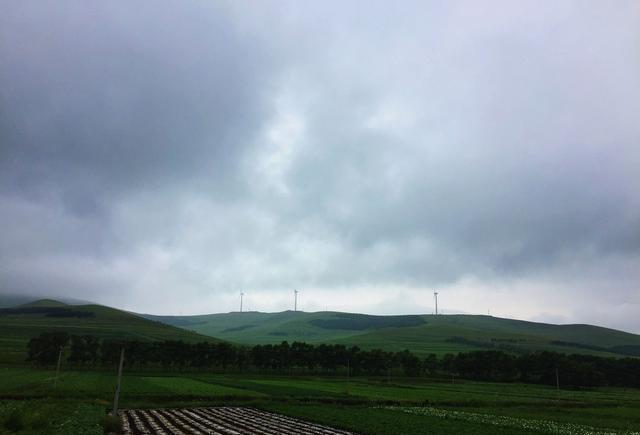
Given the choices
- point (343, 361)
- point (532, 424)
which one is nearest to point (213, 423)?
point (532, 424)

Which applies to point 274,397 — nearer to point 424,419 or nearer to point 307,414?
point 307,414

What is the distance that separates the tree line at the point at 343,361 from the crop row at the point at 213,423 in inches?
3629

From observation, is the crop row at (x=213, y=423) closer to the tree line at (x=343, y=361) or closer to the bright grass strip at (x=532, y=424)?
the bright grass strip at (x=532, y=424)

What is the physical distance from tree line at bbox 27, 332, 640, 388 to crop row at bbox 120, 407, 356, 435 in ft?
302

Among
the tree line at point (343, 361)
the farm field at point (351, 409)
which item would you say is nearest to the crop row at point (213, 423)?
the farm field at point (351, 409)

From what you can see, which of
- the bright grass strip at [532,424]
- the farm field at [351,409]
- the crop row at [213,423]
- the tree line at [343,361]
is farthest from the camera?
the tree line at [343,361]

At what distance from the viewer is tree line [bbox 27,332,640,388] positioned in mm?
137125

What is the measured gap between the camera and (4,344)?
608 feet

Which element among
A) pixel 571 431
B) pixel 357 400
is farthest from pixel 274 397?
pixel 571 431

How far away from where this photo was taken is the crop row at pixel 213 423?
39.8 metres

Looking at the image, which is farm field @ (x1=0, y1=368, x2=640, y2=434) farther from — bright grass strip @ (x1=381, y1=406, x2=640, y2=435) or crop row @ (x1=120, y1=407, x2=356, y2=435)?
crop row @ (x1=120, y1=407, x2=356, y2=435)

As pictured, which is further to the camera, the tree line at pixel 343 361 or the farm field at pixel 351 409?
the tree line at pixel 343 361

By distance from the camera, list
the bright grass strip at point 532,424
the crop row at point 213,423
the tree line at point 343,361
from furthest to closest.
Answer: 1. the tree line at point 343,361
2. the bright grass strip at point 532,424
3. the crop row at point 213,423

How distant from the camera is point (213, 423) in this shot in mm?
44812
